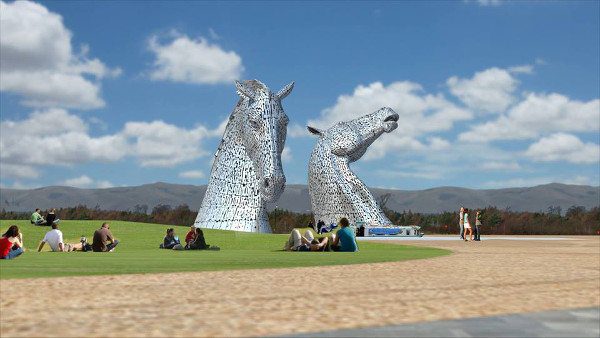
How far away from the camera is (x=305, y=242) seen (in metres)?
18.5

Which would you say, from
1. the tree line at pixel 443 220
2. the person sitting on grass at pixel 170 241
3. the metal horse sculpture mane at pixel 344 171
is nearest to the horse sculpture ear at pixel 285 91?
the metal horse sculpture mane at pixel 344 171

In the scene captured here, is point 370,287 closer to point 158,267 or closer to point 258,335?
point 258,335

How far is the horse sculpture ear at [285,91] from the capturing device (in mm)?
28712

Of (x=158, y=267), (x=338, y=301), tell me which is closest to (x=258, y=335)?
(x=338, y=301)

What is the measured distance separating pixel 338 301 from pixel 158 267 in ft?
18.7

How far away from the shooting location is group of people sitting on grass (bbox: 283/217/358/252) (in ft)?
59.2

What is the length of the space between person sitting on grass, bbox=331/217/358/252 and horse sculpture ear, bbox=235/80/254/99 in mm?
11099

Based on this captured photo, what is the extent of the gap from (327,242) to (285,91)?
1203 centimetres

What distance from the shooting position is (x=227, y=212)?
27906 mm

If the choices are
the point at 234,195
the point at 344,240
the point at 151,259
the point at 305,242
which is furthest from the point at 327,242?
the point at 234,195

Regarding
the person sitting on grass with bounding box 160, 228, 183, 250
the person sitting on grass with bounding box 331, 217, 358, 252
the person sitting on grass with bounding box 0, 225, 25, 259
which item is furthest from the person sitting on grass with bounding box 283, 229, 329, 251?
the person sitting on grass with bounding box 0, 225, 25, 259

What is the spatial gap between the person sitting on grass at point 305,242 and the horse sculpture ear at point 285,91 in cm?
1097

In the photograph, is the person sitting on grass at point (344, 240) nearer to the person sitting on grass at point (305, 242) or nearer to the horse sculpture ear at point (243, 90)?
the person sitting on grass at point (305, 242)

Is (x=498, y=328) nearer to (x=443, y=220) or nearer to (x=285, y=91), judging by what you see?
(x=285, y=91)
